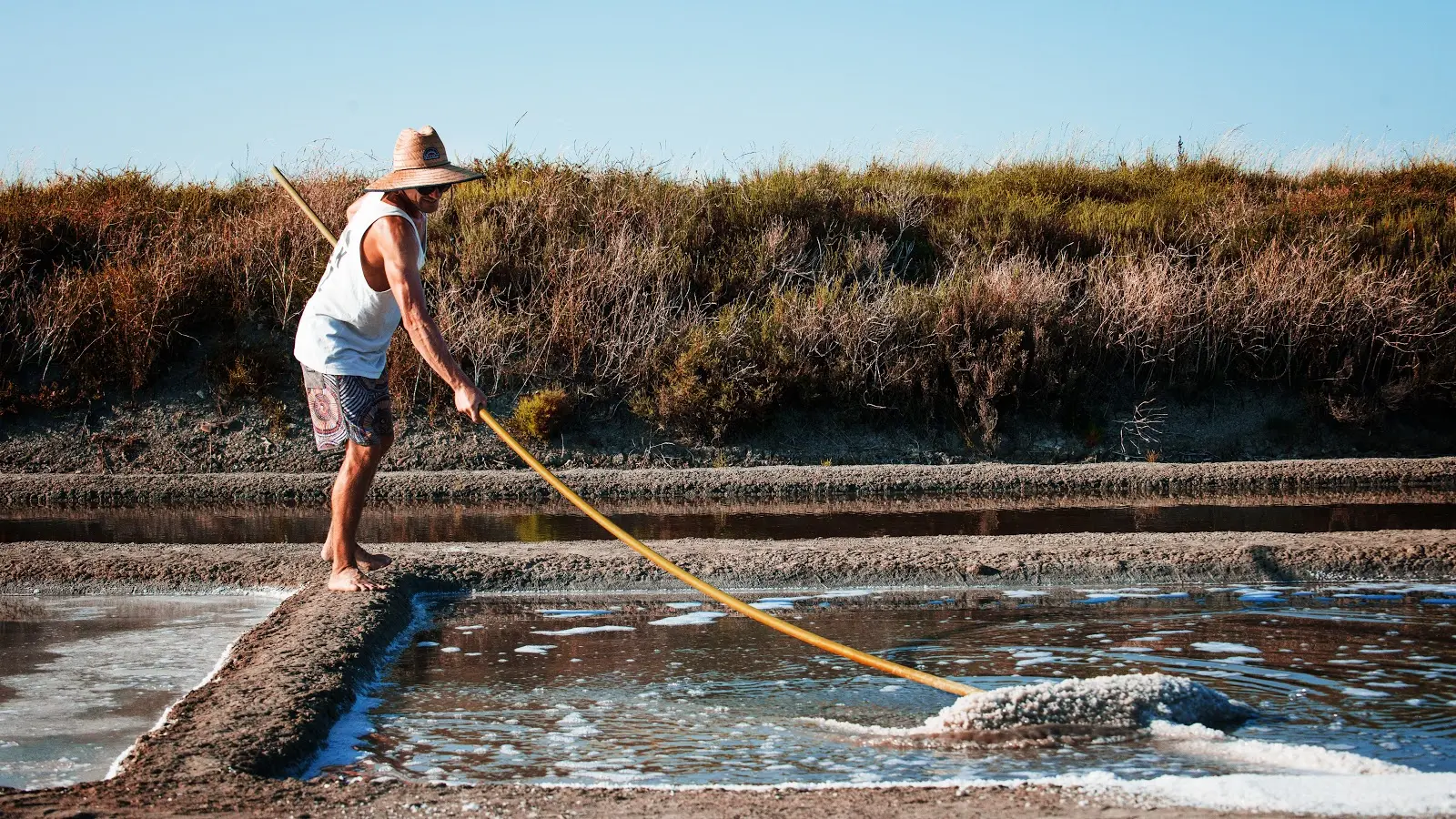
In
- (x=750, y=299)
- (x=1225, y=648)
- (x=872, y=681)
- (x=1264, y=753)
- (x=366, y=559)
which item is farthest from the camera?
(x=750, y=299)

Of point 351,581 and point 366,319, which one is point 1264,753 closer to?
point 351,581

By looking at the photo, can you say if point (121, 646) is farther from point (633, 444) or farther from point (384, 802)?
point (633, 444)

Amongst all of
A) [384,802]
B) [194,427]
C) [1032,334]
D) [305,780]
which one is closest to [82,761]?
[305,780]

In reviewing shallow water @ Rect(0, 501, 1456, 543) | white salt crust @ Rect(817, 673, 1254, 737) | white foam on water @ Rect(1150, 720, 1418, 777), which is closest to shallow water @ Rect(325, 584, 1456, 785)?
white foam on water @ Rect(1150, 720, 1418, 777)

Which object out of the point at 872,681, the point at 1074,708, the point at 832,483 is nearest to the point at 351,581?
the point at 872,681

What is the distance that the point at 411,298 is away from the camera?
500 cm

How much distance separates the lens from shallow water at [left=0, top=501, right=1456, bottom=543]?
7.52 metres

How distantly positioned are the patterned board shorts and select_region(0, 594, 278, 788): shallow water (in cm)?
72

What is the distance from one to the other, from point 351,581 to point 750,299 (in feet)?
26.2

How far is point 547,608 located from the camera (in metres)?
5.30

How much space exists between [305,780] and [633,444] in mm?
8142

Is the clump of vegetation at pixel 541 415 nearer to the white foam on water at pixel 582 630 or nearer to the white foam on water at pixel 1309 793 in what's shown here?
the white foam on water at pixel 582 630

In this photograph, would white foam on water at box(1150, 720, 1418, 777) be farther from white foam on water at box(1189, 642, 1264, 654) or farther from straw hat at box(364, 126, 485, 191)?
straw hat at box(364, 126, 485, 191)

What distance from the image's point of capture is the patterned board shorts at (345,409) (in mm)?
5250
